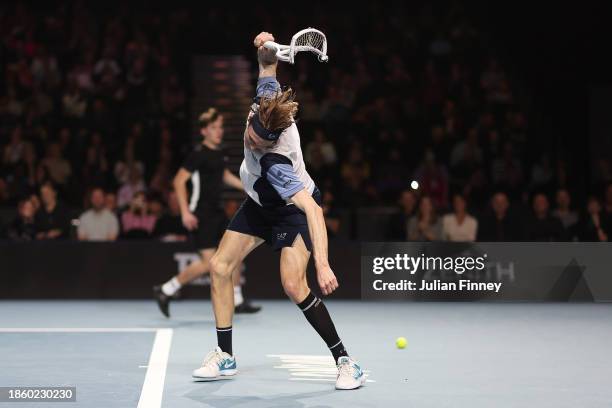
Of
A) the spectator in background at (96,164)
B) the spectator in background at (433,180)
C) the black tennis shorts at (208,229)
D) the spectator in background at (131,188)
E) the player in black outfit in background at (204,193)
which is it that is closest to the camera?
the player in black outfit in background at (204,193)

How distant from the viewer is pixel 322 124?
1712 cm

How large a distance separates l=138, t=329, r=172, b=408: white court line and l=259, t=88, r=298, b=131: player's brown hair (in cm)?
175

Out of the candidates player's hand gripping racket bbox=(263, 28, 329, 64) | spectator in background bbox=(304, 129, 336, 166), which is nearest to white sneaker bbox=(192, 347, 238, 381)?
player's hand gripping racket bbox=(263, 28, 329, 64)

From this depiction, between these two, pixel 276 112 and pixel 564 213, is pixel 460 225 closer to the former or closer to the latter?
pixel 564 213

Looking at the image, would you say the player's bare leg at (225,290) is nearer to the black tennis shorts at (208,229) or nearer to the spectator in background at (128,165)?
the black tennis shorts at (208,229)

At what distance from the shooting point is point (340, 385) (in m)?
6.73

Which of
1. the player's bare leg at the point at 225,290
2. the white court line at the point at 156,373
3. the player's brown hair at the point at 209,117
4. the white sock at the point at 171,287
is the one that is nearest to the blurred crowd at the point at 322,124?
the white sock at the point at 171,287

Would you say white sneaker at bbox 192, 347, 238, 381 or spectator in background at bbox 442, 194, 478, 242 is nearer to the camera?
white sneaker at bbox 192, 347, 238, 381

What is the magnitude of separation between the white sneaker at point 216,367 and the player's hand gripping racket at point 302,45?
78.1 inches

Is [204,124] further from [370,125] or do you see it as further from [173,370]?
[370,125]

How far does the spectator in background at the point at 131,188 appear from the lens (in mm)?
15289

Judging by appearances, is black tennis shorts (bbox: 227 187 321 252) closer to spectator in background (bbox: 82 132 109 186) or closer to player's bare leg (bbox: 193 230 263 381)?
player's bare leg (bbox: 193 230 263 381)

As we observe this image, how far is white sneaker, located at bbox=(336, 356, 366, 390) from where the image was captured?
6730 mm

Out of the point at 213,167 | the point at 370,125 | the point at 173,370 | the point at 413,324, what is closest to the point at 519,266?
the point at 413,324
